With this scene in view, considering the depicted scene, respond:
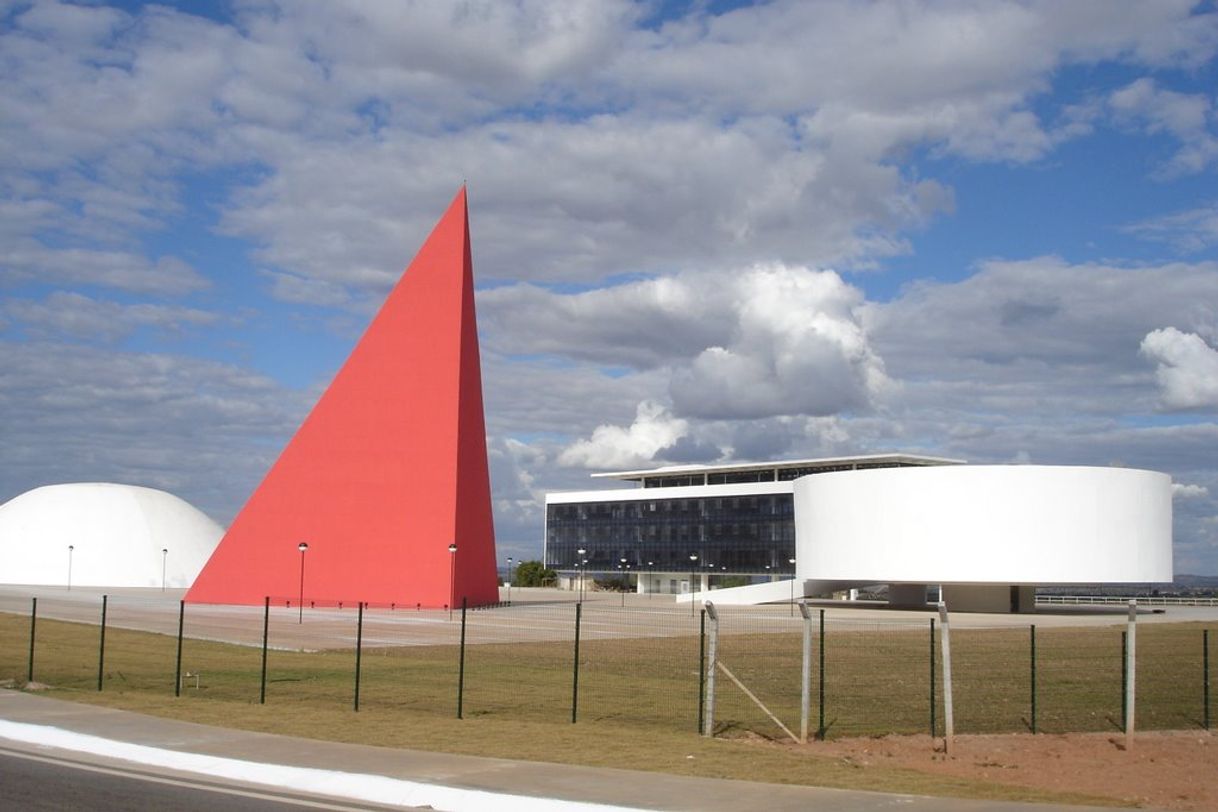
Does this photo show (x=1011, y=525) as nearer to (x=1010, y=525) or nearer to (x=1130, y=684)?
(x=1010, y=525)

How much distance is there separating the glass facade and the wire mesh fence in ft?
191

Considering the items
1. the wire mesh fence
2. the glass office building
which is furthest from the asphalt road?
the glass office building

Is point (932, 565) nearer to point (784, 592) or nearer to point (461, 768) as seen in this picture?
point (784, 592)

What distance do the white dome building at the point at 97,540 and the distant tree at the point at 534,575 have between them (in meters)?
35.5

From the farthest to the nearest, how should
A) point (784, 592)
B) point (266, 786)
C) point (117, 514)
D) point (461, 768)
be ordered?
point (117, 514), point (784, 592), point (461, 768), point (266, 786)

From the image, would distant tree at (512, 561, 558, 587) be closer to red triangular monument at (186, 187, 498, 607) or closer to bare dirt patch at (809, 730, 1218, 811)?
red triangular monument at (186, 187, 498, 607)

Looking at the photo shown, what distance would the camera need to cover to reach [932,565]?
2699 inches

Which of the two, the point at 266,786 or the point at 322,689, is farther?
the point at 322,689

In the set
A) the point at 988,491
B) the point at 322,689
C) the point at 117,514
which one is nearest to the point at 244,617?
the point at 322,689

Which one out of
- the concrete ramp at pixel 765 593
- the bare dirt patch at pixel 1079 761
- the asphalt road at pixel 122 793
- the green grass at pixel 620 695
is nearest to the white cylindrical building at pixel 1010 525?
the concrete ramp at pixel 765 593

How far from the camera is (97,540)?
85.9 metres

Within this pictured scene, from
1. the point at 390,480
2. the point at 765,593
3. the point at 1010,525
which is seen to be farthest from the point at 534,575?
the point at 390,480

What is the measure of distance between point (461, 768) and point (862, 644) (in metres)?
27.4

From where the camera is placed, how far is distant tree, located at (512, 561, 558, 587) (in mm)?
118000
